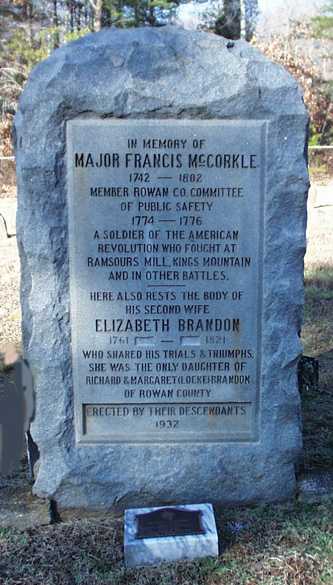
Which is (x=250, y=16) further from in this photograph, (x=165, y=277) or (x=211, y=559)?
(x=211, y=559)

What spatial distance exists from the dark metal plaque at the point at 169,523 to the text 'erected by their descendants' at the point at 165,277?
1.23 feet

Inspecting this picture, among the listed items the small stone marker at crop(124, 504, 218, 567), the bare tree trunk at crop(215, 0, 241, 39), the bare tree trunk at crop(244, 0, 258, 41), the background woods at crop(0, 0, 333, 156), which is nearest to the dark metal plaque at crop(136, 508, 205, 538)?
the small stone marker at crop(124, 504, 218, 567)

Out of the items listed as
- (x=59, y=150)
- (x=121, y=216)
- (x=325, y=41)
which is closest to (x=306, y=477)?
(x=121, y=216)

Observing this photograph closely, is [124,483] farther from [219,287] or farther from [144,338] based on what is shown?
[219,287]

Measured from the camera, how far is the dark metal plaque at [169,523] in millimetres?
2668

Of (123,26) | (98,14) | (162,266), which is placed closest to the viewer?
(162,266)

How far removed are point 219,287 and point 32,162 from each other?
1.00 meters

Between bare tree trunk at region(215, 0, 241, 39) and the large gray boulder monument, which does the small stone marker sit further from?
bare tree trunk at region(215, 0, 241, 39)

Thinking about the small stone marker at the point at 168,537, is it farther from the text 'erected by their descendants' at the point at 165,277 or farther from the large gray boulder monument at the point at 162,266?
the text 'erected by their descendants' at the point at 165,277

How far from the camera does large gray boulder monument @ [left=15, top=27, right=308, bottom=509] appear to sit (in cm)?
274

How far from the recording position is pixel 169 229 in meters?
2.87

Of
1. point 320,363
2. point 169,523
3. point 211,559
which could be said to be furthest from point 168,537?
point 320,363

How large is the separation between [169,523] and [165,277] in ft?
3.51

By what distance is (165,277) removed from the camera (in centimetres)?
292
